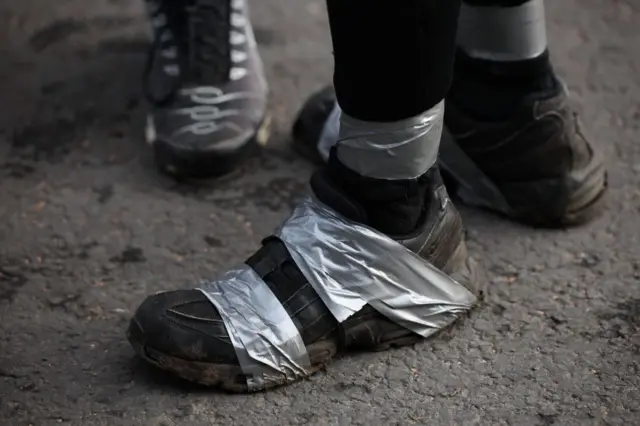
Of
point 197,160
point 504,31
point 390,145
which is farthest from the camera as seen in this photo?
point 197,160

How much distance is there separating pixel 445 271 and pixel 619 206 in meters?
0.36

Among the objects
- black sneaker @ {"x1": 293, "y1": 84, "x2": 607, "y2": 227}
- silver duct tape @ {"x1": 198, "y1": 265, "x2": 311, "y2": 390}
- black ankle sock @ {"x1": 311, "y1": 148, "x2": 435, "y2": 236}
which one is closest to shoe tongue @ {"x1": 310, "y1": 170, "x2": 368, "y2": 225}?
black ankle sock @ {"x1": 311, "y1": 148, "x2": 435, "y2": 236}

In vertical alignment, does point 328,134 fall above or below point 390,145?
below

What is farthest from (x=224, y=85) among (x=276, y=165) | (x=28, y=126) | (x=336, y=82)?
(x=336, y=82)

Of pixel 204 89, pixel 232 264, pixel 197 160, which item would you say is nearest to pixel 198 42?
pixel 204 89

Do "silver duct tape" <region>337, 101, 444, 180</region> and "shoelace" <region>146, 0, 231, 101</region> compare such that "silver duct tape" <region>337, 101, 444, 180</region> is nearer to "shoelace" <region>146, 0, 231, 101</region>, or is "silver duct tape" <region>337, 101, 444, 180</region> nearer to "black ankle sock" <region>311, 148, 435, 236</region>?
"black ankle sock" <region>311, 148, 435, 236</region>

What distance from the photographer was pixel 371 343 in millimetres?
974

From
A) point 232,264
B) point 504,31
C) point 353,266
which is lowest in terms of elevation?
point 232,264

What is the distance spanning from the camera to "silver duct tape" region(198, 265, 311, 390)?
0.91m

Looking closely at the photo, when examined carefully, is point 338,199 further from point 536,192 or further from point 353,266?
point 536,192

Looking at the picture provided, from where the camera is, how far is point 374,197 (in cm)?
93

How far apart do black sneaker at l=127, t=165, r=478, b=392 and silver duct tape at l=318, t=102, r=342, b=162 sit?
309mm

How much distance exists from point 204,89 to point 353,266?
1.66ft

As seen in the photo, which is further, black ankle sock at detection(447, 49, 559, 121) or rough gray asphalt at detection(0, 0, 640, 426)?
black ankle sock at detection(447, 49, 559, 121)
